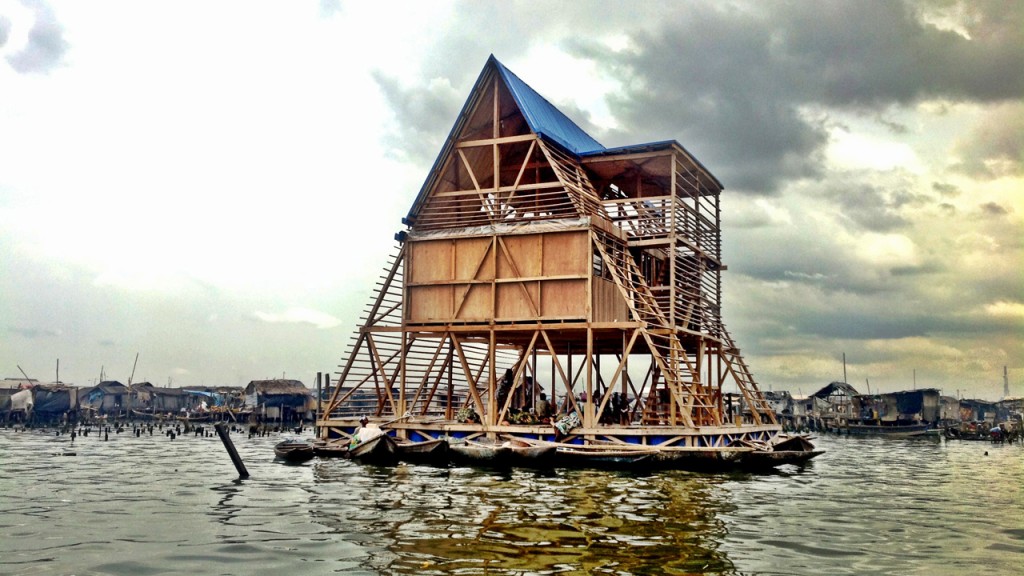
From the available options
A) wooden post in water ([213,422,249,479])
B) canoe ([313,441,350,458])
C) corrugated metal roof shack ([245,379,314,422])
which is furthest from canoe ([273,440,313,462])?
corrugated metal roof shack ([245,379,314,422])

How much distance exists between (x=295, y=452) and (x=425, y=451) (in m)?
5.07

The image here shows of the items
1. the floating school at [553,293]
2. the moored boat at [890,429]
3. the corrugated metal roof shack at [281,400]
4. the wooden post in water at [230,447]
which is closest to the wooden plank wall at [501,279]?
the floating school at [553,293]

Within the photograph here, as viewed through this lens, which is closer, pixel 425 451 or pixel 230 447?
pixel 230 447

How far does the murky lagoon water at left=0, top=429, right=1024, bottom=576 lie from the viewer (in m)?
12.9

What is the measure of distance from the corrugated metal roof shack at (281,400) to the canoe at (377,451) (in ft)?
173

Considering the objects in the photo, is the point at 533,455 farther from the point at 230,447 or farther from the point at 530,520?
the point at 530,520

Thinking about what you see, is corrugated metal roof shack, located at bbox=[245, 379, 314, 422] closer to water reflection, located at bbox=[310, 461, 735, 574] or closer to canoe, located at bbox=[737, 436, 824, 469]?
water reflection, located at bbox=[310, 461, 735, 574]

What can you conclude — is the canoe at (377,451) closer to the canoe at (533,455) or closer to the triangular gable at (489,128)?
the canoe at (533,455)

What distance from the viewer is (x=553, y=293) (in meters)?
30.1

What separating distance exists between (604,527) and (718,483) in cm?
878

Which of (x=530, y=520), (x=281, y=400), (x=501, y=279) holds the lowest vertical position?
(x=530, y=520)

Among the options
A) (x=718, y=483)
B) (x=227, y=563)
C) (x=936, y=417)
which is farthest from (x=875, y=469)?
(x=936, y=417)

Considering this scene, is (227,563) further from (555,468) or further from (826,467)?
(826,467)

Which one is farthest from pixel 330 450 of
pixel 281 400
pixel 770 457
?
pixel 281 400
